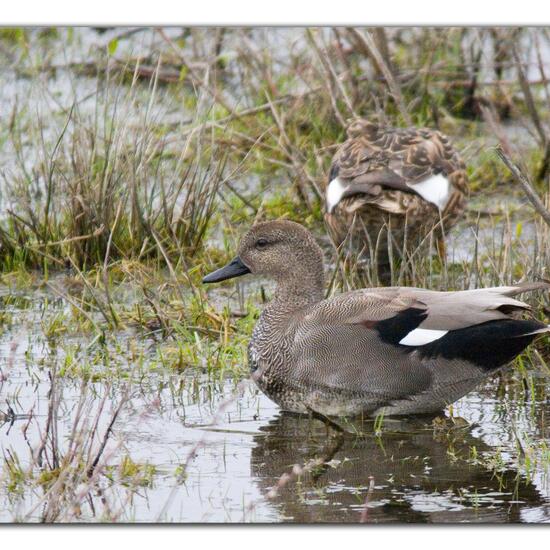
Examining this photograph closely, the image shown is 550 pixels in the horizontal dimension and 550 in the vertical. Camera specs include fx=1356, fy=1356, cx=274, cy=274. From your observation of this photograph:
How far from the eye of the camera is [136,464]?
4.96m

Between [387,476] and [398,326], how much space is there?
63 cm

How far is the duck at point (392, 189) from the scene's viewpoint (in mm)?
6844

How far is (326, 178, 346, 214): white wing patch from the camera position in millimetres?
6898

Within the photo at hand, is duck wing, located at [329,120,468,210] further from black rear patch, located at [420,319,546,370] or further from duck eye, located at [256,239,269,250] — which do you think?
black rear patch, located at [420,319,546,370]

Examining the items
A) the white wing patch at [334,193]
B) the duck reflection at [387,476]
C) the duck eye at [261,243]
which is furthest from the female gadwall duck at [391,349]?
the white wing patch at [334,193]

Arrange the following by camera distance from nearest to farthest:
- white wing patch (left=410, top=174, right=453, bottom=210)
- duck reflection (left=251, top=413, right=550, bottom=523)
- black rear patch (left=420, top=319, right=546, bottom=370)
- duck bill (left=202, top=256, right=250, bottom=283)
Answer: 1. duck reflection (left=251, top=413, right=550, bottom=523)
2. black rear patch (left=420, top=319, right=546, bottom=370)
3. duck bill (left=202, top=256, right=250, bottom=283)
4. white wing patch (left=410, top=174, right=453, bottom=210)

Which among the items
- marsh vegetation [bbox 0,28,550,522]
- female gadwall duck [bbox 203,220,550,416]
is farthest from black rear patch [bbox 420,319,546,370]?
marsh vegetation [bbox 0,28,550,522]

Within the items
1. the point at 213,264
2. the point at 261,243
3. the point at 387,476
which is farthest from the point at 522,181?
the point at 213,264

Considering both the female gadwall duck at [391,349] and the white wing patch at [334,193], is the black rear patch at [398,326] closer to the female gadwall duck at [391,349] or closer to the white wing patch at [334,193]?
the female gadwall duck at [391,349]

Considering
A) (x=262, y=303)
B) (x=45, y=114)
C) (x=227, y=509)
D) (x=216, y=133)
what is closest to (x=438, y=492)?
(x=227, y=509)

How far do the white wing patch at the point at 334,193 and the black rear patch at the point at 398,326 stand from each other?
167cm

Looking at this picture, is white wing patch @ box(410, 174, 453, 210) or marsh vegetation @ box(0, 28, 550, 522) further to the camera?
white wing patch @ box(410, 174, 453, 210)
